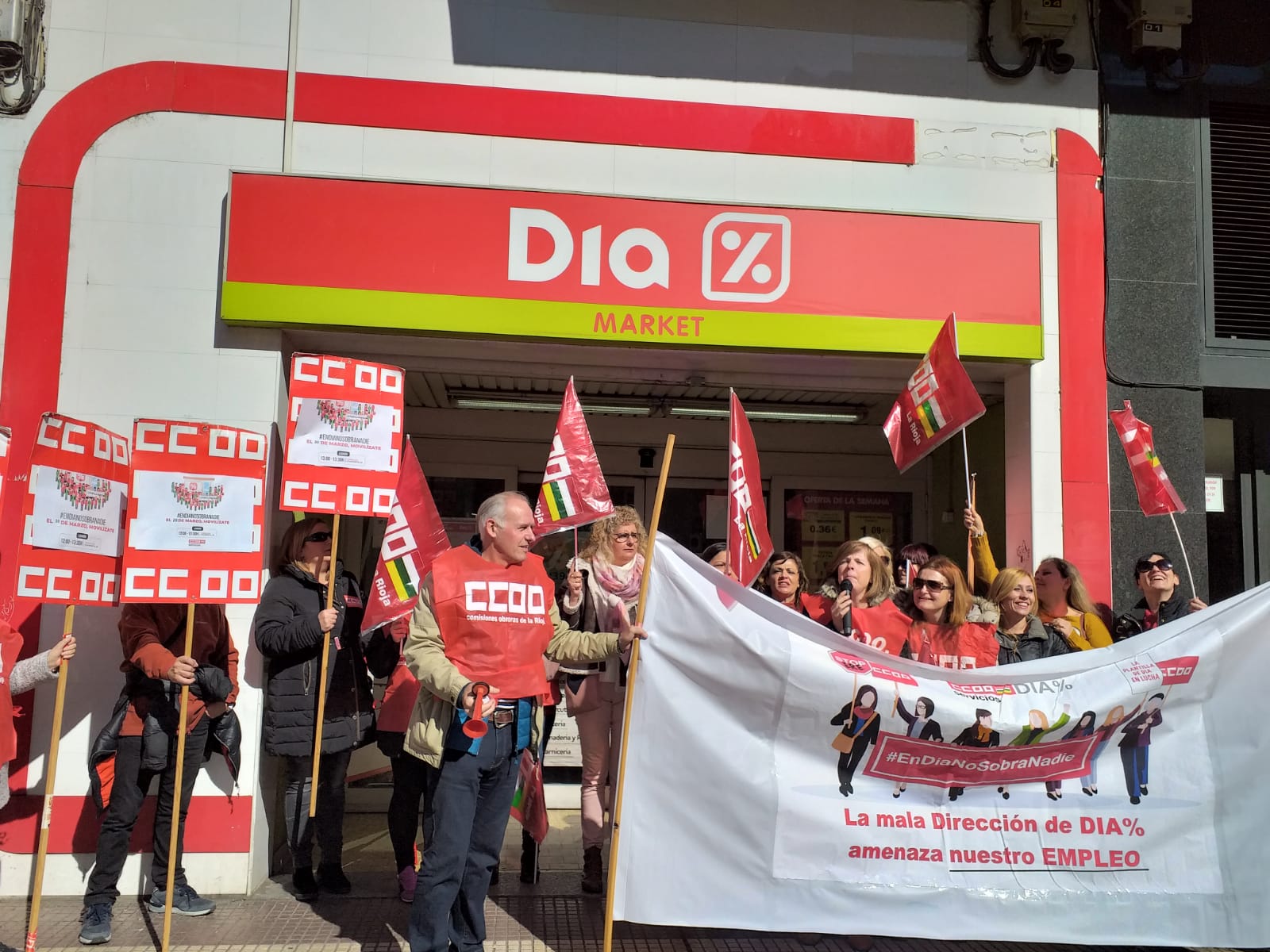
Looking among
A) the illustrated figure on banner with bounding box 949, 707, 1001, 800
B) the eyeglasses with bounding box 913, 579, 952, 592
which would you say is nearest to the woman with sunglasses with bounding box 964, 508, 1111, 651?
the eyeglasses with bounding box 913, 579, 952, 592

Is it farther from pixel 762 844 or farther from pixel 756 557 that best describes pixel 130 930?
pixel 756 557

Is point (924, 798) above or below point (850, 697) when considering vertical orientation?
below

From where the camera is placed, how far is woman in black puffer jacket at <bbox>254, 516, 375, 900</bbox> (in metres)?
5.32

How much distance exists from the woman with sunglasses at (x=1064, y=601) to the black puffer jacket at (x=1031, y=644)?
8.1 inches

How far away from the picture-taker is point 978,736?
4215 millimetres

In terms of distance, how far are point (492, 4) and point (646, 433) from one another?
11.8 ft

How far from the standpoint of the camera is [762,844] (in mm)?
4109

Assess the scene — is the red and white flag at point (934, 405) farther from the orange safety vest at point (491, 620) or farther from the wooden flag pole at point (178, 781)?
the wooden flag pole at point (178, 781)

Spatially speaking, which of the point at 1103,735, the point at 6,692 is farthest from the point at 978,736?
the point at 6,692

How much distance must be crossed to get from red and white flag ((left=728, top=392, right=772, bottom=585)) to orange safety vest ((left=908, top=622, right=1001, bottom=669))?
2.97 feet

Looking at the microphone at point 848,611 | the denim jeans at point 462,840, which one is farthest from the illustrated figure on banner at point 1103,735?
the denim jeans at point 462,840

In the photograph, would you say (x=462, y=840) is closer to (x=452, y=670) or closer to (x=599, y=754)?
(x=452, y=670)

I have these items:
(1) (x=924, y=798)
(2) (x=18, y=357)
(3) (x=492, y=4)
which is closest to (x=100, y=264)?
(2) (x=18, y=357)

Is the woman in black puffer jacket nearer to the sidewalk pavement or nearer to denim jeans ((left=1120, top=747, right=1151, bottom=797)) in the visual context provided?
the sidewalk pavement
